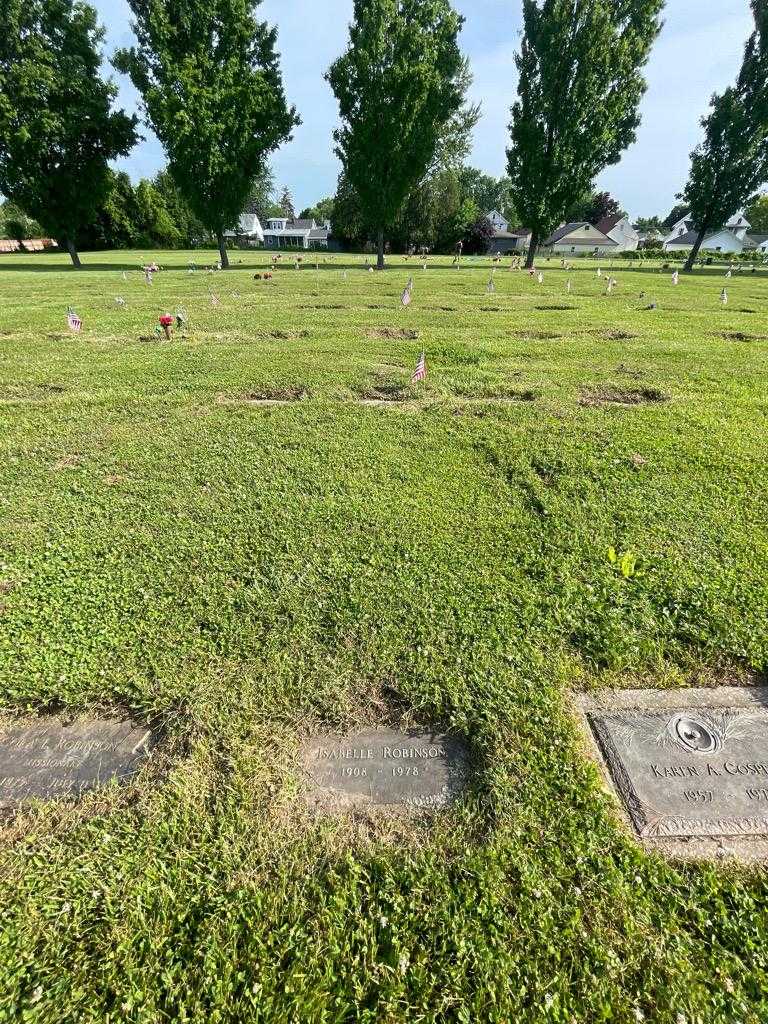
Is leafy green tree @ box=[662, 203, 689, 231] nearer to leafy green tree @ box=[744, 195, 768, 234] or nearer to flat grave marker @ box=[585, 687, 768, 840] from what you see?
leafy green tree @ box=[744, 195, 768, 234]

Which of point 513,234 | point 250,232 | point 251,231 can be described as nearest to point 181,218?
point 250,232

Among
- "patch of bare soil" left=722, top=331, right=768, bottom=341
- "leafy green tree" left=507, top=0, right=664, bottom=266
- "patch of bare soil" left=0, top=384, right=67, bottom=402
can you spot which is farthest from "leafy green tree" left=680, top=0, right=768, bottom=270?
"patch of bare soil" left=0, top=384, right=67, bottom=402

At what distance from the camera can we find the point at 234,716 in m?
2.10

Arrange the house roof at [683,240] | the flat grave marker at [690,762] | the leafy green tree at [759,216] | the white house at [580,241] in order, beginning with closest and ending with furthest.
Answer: the flat grave marker at [690,762]
the white house at [580,241]
the leafy green tree at [759,216]
the house roof at [683,240]

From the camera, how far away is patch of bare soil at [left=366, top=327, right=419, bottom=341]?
8.99 metres

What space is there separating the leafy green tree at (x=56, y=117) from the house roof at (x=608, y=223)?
7260 cm

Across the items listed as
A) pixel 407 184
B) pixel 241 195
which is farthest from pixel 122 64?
pixel 407 184

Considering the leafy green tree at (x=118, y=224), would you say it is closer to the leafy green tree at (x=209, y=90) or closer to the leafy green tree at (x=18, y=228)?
the leafy green tree at (x=18, y=228)

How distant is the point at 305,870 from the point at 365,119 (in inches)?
1225

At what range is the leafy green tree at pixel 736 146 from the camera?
2652 centimetres

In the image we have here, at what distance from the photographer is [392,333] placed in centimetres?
926

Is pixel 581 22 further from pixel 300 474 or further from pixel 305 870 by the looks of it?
pixel 305 870

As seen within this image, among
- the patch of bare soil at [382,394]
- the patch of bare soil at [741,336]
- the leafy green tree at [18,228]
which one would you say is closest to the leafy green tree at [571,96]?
the patch of bare soil at [741,336]

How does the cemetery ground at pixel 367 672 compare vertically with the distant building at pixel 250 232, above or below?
below
